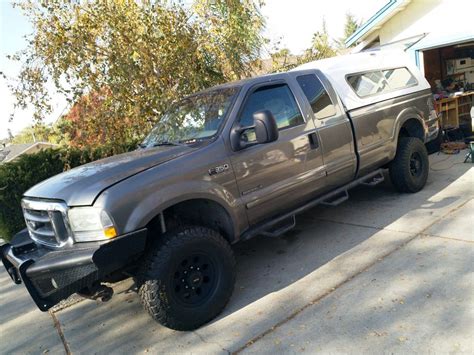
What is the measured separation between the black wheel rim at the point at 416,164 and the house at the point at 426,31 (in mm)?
3933

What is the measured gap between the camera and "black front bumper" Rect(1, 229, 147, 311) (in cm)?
284

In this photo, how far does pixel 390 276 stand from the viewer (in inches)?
141

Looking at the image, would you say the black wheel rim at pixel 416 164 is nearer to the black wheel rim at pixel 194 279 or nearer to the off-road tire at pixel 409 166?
the off-road tire at pixel 409 166

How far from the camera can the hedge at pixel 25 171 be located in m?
6.96

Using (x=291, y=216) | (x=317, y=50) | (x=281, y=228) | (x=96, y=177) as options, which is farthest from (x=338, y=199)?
(x=317, y=50)

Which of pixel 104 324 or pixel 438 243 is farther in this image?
pixel 438 243

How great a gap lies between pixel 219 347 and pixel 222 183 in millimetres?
1347

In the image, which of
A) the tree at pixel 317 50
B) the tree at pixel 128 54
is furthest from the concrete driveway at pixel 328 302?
the tree at pixel 317 50

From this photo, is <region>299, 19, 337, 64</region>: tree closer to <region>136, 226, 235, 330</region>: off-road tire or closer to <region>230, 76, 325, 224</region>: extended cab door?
<region>230, 76, 325, 224</region>: extended cab door

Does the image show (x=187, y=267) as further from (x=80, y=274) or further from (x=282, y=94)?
(x=282, y=94)

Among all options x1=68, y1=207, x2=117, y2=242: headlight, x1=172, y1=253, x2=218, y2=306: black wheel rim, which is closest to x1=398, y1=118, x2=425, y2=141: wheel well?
x1=172, y1=253, x2=218, y2=306: black wheel rim

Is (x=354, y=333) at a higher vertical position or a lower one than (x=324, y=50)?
lower

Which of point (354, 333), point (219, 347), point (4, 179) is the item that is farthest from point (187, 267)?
point (4, 179)

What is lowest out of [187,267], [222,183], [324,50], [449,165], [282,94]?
[449,165]
